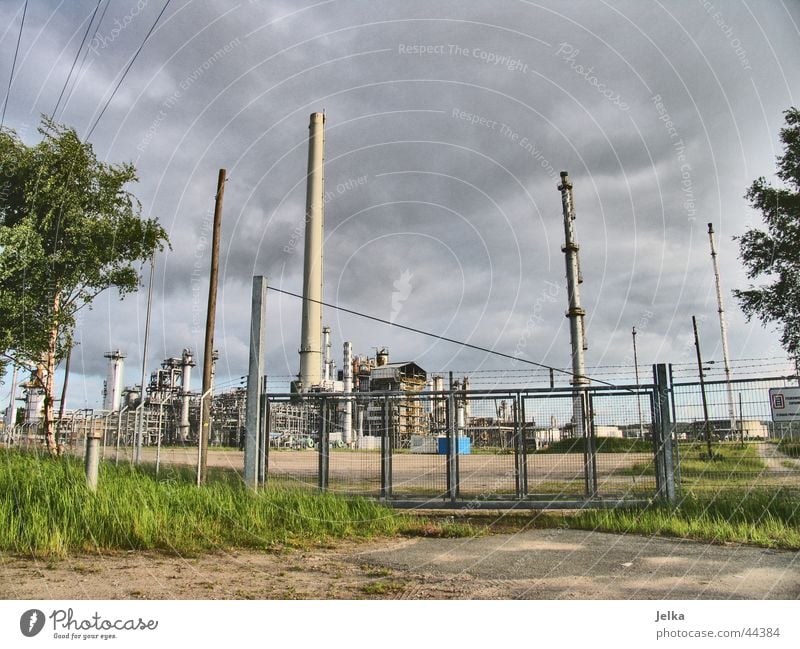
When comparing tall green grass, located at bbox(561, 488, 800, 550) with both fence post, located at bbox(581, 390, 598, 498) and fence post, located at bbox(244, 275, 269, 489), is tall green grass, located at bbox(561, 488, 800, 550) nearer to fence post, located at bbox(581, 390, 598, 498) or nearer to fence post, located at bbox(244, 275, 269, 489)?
fence post, located at bbox(581, 390, 598, 498)

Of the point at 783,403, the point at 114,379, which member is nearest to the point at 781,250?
the point at 783,403

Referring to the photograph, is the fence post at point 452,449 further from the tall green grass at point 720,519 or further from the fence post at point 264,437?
the fence post at point 264,437

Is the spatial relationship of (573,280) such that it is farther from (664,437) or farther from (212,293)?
(664,437)

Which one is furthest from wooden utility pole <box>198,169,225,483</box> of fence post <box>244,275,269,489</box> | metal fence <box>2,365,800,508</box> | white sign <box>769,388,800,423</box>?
white sign <box>769,388,800,423</box>

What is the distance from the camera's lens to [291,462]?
1059cm

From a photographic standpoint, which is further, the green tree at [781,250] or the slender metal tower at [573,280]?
the slender metal tower at [573,280]

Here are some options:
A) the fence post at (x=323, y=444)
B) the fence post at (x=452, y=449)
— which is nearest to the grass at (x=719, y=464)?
the fence post at (x=452, y=449)

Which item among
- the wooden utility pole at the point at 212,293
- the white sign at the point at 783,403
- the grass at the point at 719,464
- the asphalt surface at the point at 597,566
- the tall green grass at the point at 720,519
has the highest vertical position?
the wooden utility pole at the point at 212,293

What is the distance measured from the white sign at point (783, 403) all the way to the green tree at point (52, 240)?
14.7 metres

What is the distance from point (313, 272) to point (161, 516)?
26.7 metres

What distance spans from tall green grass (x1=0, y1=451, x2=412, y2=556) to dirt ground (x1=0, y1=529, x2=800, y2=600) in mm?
388

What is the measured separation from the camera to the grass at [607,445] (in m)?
8.80

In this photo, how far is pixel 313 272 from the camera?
108 ft
